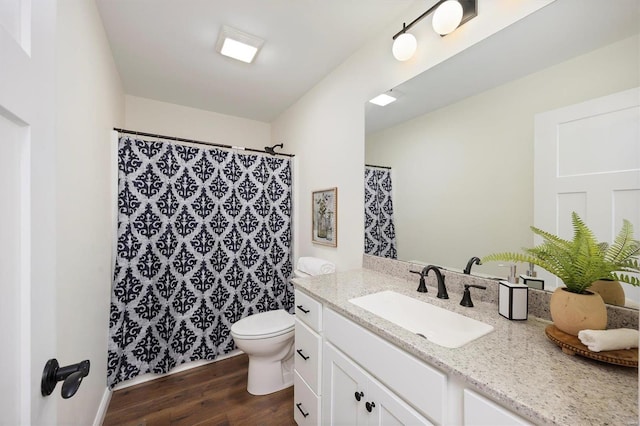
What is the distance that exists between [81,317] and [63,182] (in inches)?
25.8

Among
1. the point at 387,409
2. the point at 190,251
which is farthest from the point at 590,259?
the point at 190,251

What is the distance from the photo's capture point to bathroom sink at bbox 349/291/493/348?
3.17 ft

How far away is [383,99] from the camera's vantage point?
169 cm

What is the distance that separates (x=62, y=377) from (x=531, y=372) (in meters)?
1.11

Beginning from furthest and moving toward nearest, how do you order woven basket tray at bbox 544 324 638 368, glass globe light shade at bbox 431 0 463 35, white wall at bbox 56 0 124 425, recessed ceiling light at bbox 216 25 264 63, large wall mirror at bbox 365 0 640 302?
recessed ceiling light at bbox 216 25 264 63, glass globe light shade at bbox 431 0 463 35, white wall at bbox 56 0 124 425, large wall mirror at bbox 365 0 640 302, woven basket tray at bbox 544 324 638 368

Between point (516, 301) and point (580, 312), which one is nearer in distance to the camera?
point (580, 312)

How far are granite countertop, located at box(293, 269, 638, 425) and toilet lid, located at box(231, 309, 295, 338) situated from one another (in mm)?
899

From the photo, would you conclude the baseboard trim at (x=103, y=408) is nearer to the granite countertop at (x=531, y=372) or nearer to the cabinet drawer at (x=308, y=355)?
the cabinet drawer at (x=308, y=355)

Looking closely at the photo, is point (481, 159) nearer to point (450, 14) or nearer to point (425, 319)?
point (450, 14)

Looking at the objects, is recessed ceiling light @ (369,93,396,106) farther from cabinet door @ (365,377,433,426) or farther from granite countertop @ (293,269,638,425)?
cabinet door @ (365,377,433,426)

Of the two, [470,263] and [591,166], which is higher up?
[591,166]

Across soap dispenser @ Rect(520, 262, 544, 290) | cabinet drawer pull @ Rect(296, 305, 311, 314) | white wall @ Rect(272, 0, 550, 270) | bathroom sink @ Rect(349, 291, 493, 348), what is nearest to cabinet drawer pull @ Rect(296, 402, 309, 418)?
cabinet drawer pull @ Rect(296, 305, 311, 314)

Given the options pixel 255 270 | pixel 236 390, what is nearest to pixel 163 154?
pixel 255 270

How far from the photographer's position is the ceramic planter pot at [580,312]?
0.75 meters
